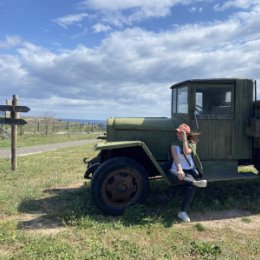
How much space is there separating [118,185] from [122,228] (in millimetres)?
979

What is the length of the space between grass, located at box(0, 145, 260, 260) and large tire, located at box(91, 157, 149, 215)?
0.66 feet

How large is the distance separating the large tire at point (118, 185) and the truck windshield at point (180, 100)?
4.79 feet

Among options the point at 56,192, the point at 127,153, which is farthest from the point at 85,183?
the point at 127,153

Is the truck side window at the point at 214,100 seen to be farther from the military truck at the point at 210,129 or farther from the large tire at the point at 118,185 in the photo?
the large tire at the point at 118,185

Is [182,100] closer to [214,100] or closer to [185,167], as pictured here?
[214,100]

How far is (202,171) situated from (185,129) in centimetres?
99

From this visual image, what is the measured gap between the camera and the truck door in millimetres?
6922

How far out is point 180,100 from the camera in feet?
24.2

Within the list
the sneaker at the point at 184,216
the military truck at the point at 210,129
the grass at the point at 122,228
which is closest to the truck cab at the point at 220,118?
the military truck at the point at 210,129

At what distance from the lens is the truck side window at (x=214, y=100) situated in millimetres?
6922

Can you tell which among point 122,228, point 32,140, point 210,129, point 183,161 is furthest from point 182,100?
point 32,140

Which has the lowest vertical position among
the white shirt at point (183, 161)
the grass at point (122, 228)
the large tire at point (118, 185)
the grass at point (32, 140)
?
the grass at point (122, 228)

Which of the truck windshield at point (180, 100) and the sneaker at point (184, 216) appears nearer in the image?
the sneaker at point (184, 216)

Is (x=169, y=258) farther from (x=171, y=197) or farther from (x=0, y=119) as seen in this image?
(x=0, y=119)
